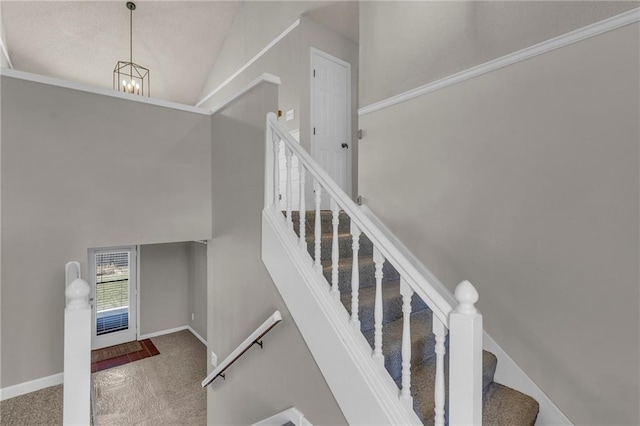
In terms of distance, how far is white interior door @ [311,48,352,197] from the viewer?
13.3 feet

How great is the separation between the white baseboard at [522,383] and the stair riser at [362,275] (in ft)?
2.54

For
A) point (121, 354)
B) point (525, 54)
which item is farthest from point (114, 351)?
point (525, 54)

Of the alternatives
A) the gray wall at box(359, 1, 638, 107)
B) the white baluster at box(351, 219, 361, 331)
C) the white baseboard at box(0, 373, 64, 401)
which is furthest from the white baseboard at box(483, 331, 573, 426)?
the white baseboard at box(0, 373, 64, 401)

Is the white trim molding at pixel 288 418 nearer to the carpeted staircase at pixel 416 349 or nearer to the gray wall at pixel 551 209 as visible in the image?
the carpeted staircase at pixel 416 349

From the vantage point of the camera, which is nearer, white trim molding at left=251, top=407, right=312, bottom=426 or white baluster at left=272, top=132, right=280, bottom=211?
white trim molding at left=251, top=407, right=312, bottom=426

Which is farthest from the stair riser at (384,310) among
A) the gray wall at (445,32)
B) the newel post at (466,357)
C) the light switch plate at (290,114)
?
the light switch plate at (290,114)

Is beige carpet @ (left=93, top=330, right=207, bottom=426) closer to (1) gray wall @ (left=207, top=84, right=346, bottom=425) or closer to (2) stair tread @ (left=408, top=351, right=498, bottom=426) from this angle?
(1) gray wall @ (left=207, top=84, right=346, bottom=425)

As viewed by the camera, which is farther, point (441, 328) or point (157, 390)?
point (157, 390)

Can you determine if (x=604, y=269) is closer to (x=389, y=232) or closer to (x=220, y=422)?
(x=389, y=232)

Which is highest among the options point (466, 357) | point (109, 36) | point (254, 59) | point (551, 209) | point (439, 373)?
point (109, 36)

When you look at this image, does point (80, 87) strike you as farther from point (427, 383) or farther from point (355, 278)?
point (427, 383)

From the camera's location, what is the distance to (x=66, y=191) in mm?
2482

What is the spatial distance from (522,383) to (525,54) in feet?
6.46

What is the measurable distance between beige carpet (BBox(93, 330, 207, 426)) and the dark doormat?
0.16 meters
